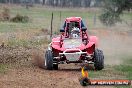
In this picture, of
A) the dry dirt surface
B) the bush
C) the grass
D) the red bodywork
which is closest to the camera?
the dry dirt surface

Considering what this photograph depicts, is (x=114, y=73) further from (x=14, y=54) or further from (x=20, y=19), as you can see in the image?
(x=20, y=19)

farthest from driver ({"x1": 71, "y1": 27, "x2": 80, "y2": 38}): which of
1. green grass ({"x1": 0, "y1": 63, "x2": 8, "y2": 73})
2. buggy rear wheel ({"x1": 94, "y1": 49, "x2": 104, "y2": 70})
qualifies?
green grass ({"x1": 0, "y1": 63, "x2": 8, "y2": 73})

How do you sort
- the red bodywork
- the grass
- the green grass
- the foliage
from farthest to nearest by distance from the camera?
the foliage < the red bodywork < the green grass < the grass

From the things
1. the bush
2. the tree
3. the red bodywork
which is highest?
the red bodywork

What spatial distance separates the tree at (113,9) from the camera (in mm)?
37062

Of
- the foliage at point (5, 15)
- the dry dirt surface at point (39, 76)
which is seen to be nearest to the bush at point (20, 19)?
the foliage at point (5, 15)

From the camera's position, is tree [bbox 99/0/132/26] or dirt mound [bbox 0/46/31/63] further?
tree [bbox 99/0/132/26]

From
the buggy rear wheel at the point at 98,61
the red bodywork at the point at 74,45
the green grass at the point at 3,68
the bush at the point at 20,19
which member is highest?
the red bodywork at the point at 74,45

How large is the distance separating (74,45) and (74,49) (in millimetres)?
570

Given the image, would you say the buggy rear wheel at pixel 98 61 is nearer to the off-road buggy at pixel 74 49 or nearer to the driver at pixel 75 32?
the off-road buggy at pixel 74 49

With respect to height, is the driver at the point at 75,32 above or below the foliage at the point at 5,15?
above

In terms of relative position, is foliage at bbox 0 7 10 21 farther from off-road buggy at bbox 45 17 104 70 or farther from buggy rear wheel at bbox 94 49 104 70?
buggy rear wheel at bbox 94 49 104 70

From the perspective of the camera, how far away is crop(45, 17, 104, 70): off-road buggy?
14.8 metres

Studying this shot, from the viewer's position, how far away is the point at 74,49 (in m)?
14.8
